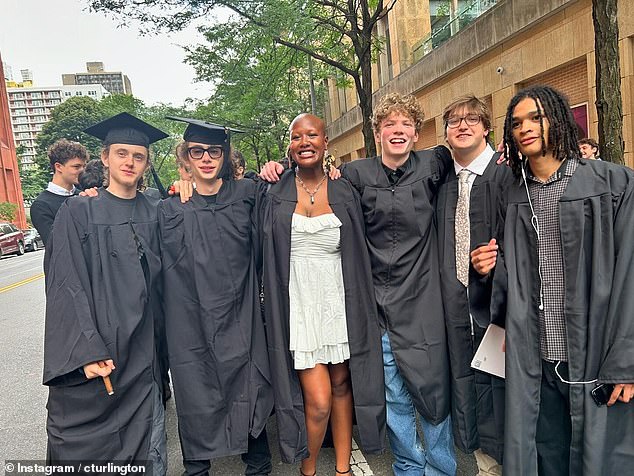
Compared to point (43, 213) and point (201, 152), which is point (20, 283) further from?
point (201, 152)

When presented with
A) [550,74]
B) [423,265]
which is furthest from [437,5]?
[423,265]

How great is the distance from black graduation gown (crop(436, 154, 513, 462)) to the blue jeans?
4.1 inches

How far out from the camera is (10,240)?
85.9 feet

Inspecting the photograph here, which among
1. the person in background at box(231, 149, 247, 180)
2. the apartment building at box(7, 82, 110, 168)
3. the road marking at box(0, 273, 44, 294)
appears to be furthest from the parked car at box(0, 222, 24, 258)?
the apartment building at box(7, 82, 110, 168)

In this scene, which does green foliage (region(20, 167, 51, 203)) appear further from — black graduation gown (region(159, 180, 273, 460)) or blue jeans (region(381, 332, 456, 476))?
blue jeans (region(381, 332, 456, 476))

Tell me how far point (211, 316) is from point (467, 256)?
1.55m

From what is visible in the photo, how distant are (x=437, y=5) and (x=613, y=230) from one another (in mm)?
18139

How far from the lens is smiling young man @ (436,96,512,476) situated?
2783mm

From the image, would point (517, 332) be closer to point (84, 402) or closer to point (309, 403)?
point (309, 403)

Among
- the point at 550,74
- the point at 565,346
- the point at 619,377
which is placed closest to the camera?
the point at 619,377

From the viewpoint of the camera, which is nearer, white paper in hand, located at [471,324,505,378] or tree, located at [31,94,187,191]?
white paper in hand, located at [471,324,505,378]

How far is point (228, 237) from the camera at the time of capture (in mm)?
3023

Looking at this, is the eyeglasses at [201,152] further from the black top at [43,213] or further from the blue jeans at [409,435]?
the black top at [43,213]

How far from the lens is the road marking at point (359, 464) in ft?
10.8
